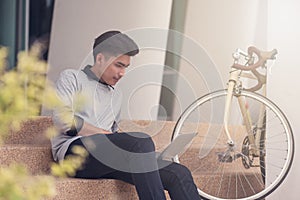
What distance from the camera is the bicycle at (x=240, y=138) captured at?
282cm

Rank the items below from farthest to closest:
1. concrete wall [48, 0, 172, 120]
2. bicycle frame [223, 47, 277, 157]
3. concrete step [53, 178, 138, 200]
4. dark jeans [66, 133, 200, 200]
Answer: concrete wall [48, 0, 172, 120], bicycle frame [223, 47, 277, 157], concrete step [53, 178, 138, 200], dark jeans [66, 133, 200, 200]

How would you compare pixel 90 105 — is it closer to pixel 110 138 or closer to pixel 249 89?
pixel 110 138

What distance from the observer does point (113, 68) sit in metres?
2.68

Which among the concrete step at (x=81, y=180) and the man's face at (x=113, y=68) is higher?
the man's face at (x=113, y=68)

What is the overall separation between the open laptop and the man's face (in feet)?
1.33

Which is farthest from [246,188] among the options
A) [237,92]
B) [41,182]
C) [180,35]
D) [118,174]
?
[41,182]

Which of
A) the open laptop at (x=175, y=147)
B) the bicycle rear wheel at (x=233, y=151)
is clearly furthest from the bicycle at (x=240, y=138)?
the open laptop at (x=175, y=147)

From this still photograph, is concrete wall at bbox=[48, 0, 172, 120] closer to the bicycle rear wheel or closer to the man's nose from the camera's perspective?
the bicycle rear wheel

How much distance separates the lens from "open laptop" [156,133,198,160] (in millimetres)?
2584

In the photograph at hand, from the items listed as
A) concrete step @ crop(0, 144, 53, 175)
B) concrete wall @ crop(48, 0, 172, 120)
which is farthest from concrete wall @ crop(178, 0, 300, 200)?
concrete step @ crop(0, 144, 53, 175)

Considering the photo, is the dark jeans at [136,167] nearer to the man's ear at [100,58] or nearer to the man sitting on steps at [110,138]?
the man sitting on steps at [110,138]

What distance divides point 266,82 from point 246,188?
597 millimetres

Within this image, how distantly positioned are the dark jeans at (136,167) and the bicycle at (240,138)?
0.34 metres

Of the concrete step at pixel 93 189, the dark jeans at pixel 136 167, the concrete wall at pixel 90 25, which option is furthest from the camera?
the concrete wall at pixel 90 25
